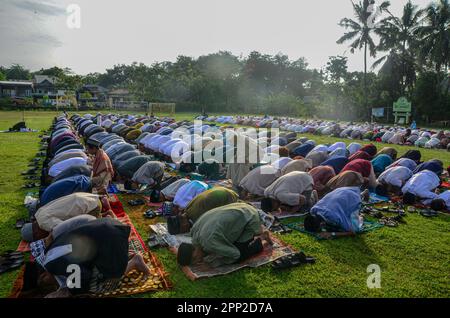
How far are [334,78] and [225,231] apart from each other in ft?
173

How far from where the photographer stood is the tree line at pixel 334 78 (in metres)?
31.3

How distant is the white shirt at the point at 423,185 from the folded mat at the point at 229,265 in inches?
145

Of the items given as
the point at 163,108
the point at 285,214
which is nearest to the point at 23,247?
the point at 285,214

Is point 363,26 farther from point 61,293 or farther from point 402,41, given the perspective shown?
point 61,293

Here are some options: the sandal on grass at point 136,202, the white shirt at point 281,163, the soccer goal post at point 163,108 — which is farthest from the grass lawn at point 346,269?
the soccer goal post at point 163,108

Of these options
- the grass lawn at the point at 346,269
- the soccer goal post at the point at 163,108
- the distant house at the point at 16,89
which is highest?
→ the distant house at the point at 16,89

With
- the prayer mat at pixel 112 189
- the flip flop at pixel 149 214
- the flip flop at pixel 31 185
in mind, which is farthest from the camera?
the flip flop at pixel 31 185

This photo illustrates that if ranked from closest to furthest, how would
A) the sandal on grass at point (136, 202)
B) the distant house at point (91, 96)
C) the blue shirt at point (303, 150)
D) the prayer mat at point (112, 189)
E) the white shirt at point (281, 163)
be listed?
the sandal on grass at point (136, 202) < the prayer mat at point (112, 189) < the white shirt at point (281, 163) < the blue shirt at point (303, 150) < the distant house at point (91, 96)

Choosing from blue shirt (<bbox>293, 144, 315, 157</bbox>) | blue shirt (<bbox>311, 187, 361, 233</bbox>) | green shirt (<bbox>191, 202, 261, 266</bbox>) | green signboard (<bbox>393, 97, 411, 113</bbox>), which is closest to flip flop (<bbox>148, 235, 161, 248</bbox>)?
green shirt (<bbox>191, 202, 261, 266</bbox>)

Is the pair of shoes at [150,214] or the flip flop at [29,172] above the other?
the flip flop at [29,172]

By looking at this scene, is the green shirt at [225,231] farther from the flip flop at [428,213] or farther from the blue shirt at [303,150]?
the blue shirt at [303,150]

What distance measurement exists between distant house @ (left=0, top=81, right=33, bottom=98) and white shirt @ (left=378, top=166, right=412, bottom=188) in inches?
2300
